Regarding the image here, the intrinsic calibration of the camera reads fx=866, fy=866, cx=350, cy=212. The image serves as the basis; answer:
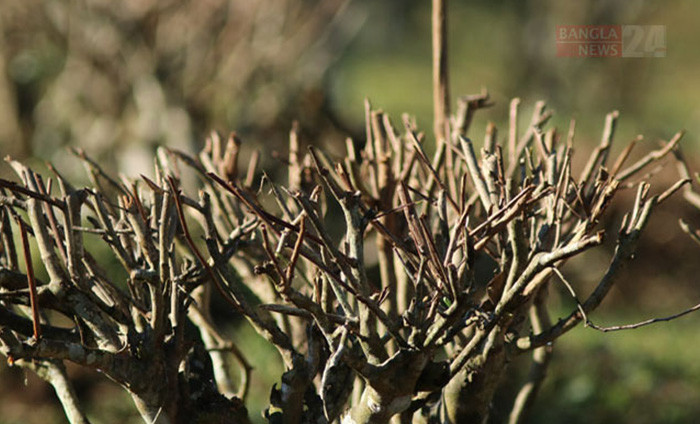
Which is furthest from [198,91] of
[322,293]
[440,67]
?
[322,293]

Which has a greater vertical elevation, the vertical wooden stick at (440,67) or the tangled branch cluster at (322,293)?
the vertical wooden stick at (440,67)

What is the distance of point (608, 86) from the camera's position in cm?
1686

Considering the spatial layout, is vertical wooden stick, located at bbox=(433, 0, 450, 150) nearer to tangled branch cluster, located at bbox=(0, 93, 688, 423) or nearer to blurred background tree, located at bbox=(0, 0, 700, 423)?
tangled branch cluster, located at bbox=(0, 93, 688, 423)

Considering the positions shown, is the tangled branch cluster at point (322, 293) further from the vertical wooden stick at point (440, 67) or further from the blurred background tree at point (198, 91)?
the blurred background tree at point (198, 91)

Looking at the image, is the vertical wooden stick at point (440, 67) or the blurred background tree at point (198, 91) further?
the blurred background tree at point (198, 91)

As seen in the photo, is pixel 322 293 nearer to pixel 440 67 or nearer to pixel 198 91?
pixel 440 67

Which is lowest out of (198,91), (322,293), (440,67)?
(322,293)

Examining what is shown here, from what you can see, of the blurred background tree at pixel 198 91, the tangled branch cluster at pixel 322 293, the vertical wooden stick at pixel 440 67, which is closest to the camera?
the tangled branch cluster at pixel 322 293

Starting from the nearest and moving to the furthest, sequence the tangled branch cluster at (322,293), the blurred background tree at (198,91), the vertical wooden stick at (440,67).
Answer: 1. the tangled branch cluster at (322,293)
2. the vertical wooden stick at (440,67)
3. the blurred background tree at (198,91)

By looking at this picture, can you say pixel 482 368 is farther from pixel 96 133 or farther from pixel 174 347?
pixel 96 133

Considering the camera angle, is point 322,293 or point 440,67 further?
point 440,67

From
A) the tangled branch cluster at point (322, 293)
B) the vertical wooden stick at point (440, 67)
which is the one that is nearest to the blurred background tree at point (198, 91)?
the vertical wooden stick at point (440, 67)

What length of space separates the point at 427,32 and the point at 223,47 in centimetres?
2008

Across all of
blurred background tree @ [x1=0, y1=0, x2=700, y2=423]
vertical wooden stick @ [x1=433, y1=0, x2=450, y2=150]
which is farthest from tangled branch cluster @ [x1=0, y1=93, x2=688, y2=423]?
blurred background tree @ [x1=0, y1=0, x2=700, y2=423]
